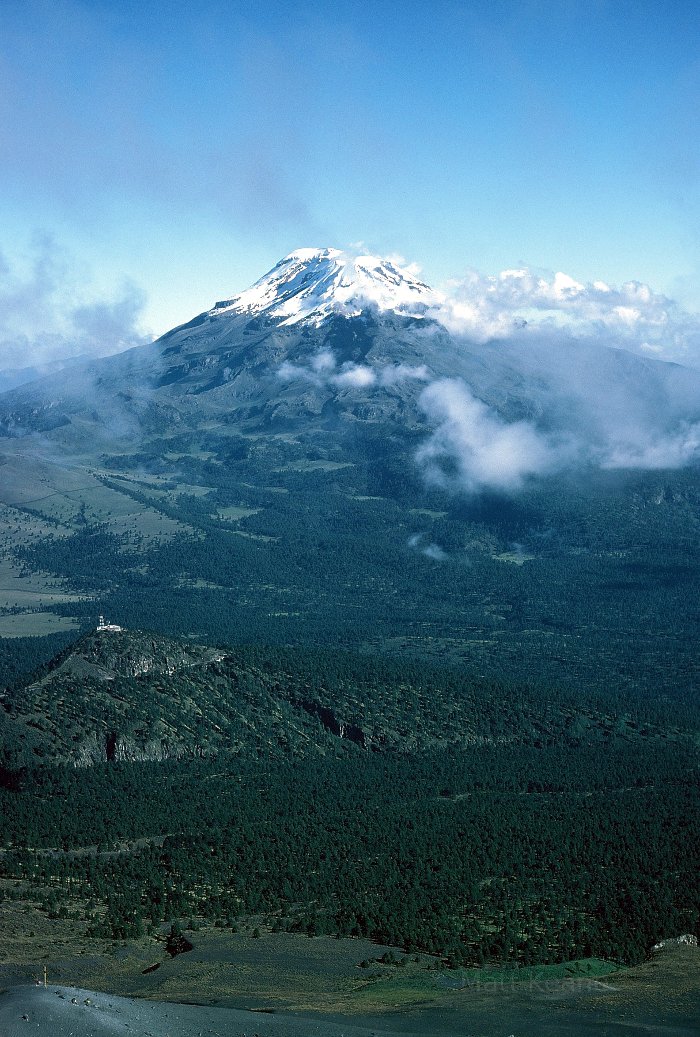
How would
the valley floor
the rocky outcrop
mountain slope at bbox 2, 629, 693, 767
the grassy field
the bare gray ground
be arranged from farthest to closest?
mountain slope at bbox 2, 629, 693, 767 → the rocky outcrop → the grassy field → the valley floor → the bare gray ground

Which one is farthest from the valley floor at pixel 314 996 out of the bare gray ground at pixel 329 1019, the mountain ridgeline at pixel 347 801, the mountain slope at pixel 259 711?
the mountain slope at pixel 259 711

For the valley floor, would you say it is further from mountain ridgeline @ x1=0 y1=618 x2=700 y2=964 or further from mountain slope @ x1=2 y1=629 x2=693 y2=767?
mountain slope @ x1=2 y1=629 x2=693 y2=767

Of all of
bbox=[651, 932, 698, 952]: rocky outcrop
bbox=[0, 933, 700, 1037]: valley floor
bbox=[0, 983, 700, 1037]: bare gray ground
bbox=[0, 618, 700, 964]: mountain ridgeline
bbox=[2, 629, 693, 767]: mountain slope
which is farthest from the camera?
bbox=[2, 629, 693, 767]: mountain slope

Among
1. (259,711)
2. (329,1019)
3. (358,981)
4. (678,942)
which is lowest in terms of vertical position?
(678,942)

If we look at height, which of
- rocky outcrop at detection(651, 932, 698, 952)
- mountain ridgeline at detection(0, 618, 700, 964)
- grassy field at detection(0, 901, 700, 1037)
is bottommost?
rocky outcrop at detection(651, 932, 698, 952)

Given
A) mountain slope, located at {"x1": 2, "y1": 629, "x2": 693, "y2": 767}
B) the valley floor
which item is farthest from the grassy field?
mountain slope, located at {"x1": 2, "y1": 629, "x2": 693, "y2": 767}

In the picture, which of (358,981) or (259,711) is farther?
(259,711)

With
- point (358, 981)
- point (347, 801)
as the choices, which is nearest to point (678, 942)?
point (358, 981)

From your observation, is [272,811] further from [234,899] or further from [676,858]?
[676,858]

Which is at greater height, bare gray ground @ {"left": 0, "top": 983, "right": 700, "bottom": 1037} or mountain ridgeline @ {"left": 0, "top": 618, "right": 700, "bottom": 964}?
mountain ridgeline @ {"left": 0, "top": 618, "right": 700, "bottom": 964}

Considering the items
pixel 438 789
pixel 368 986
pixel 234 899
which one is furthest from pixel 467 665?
pixel 368 986

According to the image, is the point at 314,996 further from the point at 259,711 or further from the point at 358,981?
the point at 259,711
